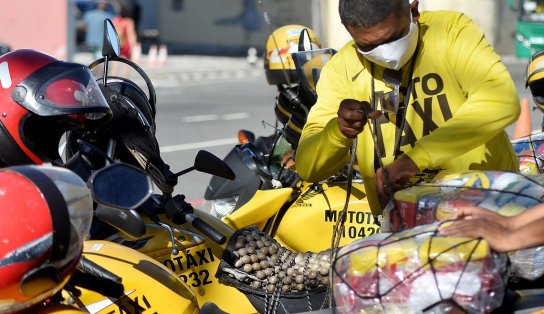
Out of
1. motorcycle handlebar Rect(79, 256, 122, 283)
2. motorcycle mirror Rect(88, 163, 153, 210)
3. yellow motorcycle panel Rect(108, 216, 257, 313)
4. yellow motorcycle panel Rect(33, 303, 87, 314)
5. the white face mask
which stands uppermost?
the white face mask

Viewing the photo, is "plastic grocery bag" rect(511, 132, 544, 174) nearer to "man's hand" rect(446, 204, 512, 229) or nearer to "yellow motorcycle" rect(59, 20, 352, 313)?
"yellow motorcycle" rect(59, 20, 352, 313)

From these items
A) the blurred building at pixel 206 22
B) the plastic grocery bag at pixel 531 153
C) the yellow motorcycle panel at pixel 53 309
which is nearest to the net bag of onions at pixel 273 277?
the yellow motorcycle panel at pixel 53 309

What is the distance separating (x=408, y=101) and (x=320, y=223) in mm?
1373

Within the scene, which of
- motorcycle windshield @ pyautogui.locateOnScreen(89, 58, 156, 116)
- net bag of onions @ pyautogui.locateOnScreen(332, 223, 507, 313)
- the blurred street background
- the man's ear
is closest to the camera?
net bag of onions @ pyautogui.locateOnScreen(332, 223, 507, 313)

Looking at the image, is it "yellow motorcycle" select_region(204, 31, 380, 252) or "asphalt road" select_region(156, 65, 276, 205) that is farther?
"asphalt road" select_region(156, 65, 276, 205)

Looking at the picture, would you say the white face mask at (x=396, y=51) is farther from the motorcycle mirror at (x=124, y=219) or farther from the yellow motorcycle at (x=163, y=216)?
the motorcycle mirror at (x=124, y=219)

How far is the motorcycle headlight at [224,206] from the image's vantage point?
19.0ft

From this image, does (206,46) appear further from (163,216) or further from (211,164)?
(211,164)

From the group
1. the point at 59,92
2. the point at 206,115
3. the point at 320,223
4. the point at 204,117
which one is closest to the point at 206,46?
the point at 206,115

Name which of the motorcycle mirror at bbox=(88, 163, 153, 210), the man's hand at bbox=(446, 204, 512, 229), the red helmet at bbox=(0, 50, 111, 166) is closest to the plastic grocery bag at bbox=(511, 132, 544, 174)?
the red helmet at bbox=(0, 50, 111, 166)

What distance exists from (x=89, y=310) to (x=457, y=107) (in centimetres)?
150

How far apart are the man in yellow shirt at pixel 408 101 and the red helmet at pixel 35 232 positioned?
42.4 inches

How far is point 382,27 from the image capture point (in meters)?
3.59

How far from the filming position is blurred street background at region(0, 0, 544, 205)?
49.1 feet
